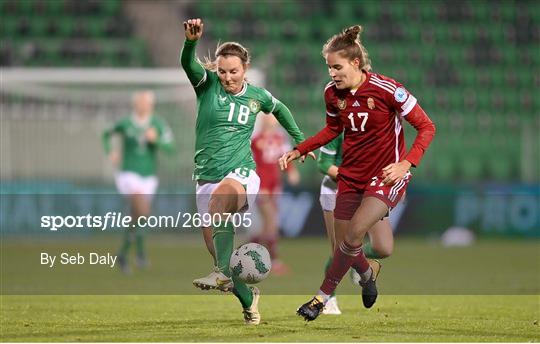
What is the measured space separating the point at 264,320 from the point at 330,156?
1498 millimetres

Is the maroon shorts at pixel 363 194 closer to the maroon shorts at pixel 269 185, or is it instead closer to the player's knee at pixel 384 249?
the player's knee at pixel 384 249

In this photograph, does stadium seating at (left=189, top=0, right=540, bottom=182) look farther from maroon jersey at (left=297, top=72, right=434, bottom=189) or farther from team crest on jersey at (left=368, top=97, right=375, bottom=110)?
team crest on jersey at (left=368, top=97, right=375, bottom=110)

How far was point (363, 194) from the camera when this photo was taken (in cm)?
836

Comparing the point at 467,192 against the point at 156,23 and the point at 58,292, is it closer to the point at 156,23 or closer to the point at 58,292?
the point at 156,23

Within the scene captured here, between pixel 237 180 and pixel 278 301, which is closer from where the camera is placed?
pixel 237 180

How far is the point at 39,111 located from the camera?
64.7 ft

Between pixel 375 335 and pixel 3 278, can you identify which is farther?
pixel 3 278

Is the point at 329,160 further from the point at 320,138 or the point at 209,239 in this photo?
the point at 209,239

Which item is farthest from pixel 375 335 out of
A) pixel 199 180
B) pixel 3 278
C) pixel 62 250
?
pixel 62 250

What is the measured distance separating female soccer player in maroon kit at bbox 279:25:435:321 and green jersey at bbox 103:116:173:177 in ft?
24.3

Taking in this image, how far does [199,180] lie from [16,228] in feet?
36.8

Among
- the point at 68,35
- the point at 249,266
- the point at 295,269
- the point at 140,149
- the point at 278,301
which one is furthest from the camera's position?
the point at 68,35

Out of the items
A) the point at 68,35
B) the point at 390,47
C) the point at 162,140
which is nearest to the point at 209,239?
the point at 162,140

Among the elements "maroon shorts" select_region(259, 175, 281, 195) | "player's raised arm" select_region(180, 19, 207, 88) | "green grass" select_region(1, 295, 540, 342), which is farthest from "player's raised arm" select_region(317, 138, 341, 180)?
"maroon shorts" select_region(259, 175, 281, 195)
